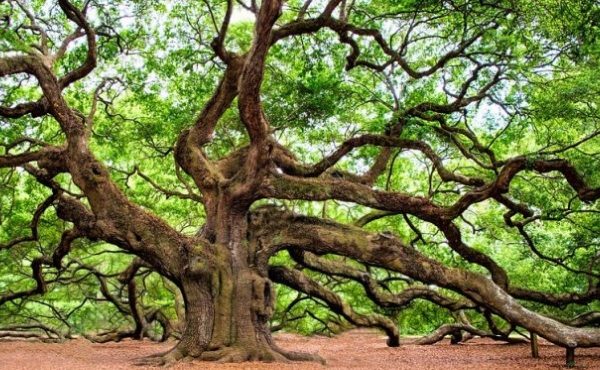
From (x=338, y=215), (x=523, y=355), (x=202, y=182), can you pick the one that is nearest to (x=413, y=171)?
(x=338, y=215)

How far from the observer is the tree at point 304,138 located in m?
8.47

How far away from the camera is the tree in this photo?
8469mm

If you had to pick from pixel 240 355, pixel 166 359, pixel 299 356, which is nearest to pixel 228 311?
pixel 240 355

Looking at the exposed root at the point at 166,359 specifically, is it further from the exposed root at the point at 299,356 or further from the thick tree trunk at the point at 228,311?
the exposed root at the point at 299,356

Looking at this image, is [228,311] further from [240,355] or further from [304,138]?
[304,138]

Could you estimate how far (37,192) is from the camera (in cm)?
1548

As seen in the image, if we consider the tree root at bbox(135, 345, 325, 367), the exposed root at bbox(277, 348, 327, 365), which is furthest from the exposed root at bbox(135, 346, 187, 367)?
the exposed root at bbox(277, 348, 327, 365)

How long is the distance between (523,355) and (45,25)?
34.3 feet

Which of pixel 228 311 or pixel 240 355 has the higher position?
pixel 228 311

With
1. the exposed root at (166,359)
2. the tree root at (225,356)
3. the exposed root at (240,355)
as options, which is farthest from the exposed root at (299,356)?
the exposed root at (166,359)

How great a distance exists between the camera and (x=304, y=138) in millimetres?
13094

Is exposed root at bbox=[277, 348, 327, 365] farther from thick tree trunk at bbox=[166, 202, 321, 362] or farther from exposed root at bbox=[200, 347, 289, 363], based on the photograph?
exposed root at bbox=[200, 347, 289, 363]

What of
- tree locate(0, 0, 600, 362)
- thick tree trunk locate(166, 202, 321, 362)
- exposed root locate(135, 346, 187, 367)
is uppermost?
tree locate(0, 0, 600, 362)

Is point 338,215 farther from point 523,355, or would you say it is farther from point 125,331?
point 523,355
